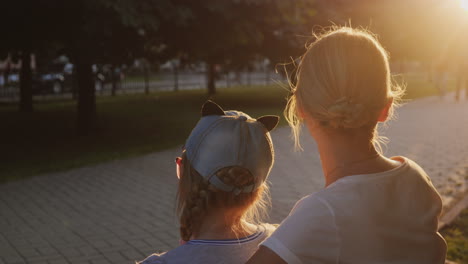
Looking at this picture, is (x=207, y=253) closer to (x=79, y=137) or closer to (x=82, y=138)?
(x=82, y=138)

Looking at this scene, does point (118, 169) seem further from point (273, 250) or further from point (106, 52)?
point (273, 250)

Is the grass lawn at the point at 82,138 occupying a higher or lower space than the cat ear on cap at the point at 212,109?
lower

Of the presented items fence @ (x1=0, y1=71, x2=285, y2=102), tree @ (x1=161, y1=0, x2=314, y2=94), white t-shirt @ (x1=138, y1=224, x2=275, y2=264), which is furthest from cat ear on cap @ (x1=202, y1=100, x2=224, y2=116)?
fence @ (x1=0, y1=71, x2=285, y2=102)

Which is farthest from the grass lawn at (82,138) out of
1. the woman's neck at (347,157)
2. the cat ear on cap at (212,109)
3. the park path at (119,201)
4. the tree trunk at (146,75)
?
the tree trunk at (146,75)

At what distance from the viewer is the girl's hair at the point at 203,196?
1832 mm

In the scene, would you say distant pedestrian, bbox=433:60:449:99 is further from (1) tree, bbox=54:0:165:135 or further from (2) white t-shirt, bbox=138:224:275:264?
(2) white t-shirt, bbox=138:224:275:264

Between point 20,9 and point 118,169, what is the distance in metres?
3.24

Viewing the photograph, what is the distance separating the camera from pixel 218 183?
1.82m

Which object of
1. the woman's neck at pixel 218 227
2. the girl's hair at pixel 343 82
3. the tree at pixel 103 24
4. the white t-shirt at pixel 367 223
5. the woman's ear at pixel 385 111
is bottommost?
the woman's neck at pixel 218 227

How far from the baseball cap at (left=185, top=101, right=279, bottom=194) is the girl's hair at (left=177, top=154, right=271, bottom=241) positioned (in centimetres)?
2

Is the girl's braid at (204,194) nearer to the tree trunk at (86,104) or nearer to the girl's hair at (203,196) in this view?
the girl's hair at (203,196)

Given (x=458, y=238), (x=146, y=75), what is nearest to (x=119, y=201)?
(x=458, y=238)

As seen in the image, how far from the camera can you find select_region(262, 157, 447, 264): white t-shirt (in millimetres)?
1501

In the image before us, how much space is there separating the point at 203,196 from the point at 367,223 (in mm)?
550
